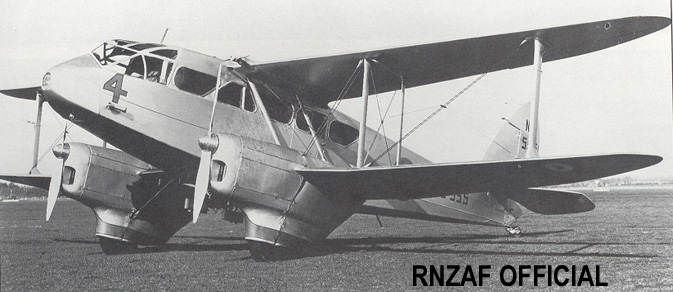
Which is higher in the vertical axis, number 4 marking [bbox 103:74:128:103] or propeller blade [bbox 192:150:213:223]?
number 4 marking [bbox 103:74:128:103]

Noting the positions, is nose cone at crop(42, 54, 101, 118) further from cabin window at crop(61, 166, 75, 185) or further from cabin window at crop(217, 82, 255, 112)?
cabin window at crop(61, 166, 75, 185)

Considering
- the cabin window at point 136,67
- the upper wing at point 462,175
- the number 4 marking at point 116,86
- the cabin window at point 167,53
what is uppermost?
the cabin window at point 167,53

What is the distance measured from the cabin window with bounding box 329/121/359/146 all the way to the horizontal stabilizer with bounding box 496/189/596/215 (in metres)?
3.72

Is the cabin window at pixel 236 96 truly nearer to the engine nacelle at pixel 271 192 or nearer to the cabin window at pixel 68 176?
the engine nacelle at pixel 271 192

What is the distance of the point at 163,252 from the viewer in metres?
10.9

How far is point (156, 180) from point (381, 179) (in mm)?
4455

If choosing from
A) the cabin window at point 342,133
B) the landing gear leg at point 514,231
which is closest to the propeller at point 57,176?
→ the cabin window at point 342,133

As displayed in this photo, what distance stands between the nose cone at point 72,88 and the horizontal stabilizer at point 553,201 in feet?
27.7

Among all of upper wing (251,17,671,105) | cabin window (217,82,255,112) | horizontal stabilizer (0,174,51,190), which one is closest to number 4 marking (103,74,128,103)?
cabin window (217,82,255,112)

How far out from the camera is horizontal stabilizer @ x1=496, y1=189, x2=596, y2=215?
11109 millimetres

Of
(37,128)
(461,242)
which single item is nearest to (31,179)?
(37,128)

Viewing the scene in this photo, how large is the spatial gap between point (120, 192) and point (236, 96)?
310cm

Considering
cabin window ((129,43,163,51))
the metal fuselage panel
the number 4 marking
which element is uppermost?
cabin window ((129,43,163,51))

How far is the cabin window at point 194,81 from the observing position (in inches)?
362
